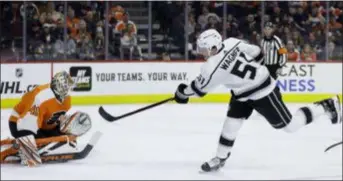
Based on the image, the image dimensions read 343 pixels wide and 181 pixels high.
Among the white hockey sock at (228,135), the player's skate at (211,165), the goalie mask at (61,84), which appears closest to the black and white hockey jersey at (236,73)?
the white hockey sock at (228,135)

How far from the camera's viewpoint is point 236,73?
3.55 meters

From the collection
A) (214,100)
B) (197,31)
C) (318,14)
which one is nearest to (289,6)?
(318,14)

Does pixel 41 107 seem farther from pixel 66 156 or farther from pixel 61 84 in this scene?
pixel 66 156

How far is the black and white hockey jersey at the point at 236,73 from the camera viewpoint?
138 inches

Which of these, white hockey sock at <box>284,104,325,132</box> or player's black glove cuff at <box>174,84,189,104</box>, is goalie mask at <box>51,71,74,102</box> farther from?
white hockey sock at <box>284,104,325,132</box>

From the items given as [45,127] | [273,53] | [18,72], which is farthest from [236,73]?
[18,72]

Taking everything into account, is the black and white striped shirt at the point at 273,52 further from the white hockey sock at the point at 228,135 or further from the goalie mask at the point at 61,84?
the goalie mask at the point at 61,84

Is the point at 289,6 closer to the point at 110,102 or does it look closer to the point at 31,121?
the point at 110,102

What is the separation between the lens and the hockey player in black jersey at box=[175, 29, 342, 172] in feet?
11.5

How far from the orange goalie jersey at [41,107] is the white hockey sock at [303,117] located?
132 cm

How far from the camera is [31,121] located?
3.94m

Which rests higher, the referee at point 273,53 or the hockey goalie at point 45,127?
the referee at point 273,53

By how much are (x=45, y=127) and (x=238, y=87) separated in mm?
1230

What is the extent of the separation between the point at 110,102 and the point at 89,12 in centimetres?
121
